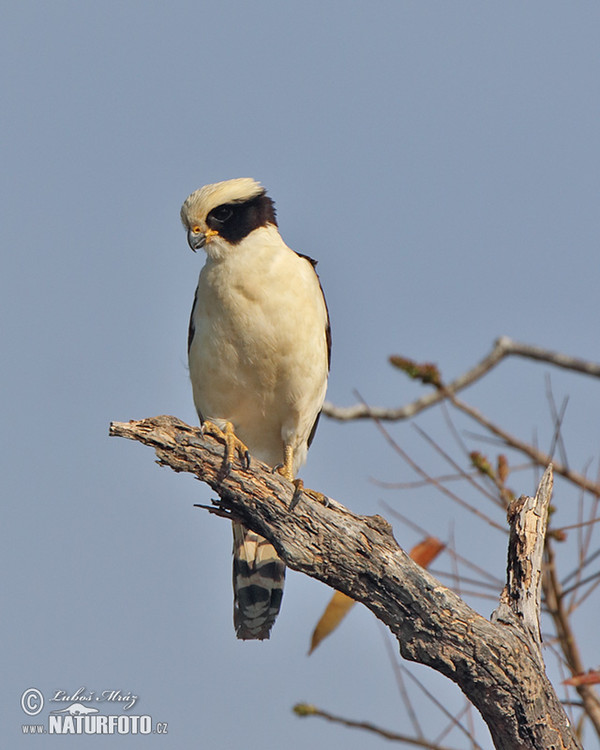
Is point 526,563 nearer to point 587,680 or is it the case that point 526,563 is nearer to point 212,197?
point 587,680

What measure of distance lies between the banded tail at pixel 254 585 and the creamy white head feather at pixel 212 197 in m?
1.81

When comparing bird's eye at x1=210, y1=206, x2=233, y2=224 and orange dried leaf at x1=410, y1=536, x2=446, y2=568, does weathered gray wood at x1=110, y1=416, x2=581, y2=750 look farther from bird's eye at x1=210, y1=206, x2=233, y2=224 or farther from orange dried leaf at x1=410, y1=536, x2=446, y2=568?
bird's eye at x1=210, y1=206, x2=233, y2=224

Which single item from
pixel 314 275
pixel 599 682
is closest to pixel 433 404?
pixel 314 275

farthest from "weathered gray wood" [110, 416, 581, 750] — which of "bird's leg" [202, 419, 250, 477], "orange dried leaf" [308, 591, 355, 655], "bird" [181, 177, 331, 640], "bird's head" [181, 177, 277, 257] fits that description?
"bird's head" [181, 177, 277, 257]

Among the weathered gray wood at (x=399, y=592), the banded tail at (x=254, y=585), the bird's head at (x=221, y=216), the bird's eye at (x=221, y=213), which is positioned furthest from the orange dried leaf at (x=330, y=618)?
the bird's eye at (x=221, y=213)

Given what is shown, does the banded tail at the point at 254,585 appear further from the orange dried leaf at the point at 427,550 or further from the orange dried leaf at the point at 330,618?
the orange dried leaf at the point at 427,550

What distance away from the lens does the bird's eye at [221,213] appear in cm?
573

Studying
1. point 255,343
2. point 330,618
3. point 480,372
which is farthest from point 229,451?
point 480,372

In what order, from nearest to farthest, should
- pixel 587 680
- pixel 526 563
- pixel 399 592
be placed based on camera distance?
pixel 399 592 < pixel 526 563 < pixel 587 680

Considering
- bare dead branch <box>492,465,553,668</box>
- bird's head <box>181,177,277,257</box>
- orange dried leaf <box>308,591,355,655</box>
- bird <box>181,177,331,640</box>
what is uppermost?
bird's head <box>181,177,277,257</box>

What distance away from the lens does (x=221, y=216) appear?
5.75m

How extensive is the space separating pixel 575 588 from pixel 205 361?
2278mm

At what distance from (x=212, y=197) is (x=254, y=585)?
7.50 ft

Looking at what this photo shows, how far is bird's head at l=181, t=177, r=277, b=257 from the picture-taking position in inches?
223
